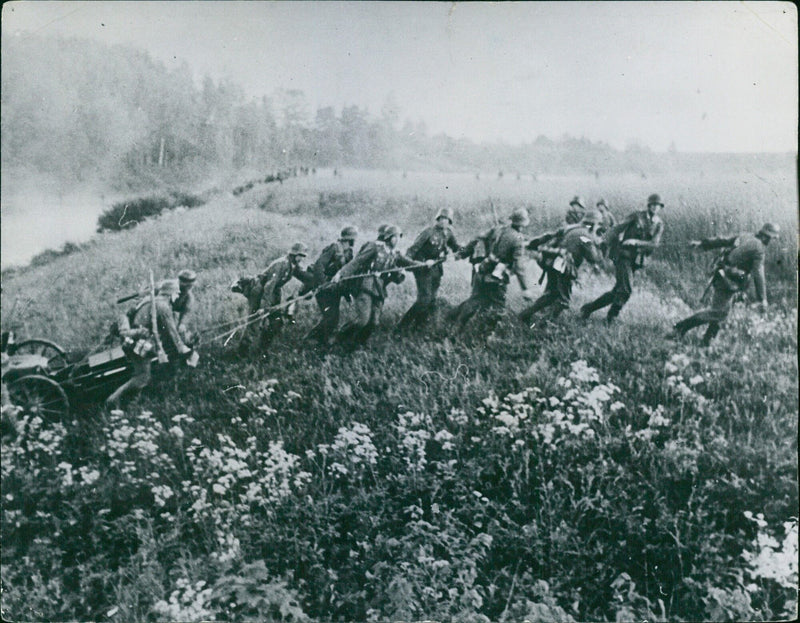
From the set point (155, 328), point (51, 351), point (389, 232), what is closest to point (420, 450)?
point (389, 232)

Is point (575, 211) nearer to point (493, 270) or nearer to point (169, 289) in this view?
point (493, 270)

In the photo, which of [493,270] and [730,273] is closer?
[730,273]

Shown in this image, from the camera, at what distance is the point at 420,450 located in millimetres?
3801

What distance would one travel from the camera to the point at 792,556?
363 cm

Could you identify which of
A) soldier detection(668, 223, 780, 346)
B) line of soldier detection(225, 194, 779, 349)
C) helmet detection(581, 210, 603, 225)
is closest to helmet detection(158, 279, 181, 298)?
line of soldier detection(225, 194, 779, 349)

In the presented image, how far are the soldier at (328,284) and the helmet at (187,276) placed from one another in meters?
0.72

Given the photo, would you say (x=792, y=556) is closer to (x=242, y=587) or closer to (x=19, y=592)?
(x=242, y=587)

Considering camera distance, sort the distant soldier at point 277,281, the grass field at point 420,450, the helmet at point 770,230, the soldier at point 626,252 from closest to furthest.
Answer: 1. the grass field at point 420,450
2. the helmet at point 770,230
3. the soldier at point 626,252
4. the distant soldier at point 277,281

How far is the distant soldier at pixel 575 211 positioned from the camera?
3.89 metres

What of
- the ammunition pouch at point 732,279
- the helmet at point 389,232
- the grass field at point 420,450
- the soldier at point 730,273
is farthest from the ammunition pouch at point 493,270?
the ammunition pouch at point 732,279

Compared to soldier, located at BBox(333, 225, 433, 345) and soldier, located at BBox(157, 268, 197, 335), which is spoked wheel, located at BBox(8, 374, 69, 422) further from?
soldier, located at BBox(333, 225, 433, 345)

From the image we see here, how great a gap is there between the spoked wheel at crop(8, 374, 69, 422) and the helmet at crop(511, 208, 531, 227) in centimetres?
312

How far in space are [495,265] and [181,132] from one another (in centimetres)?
223

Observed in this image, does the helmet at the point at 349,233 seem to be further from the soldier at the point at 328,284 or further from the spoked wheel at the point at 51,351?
the spoked wheel at the point at 51,351
